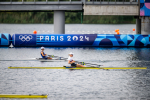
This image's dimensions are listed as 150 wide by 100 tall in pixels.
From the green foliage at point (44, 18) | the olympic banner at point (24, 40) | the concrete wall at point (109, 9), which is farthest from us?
the green foliage at point (44, 18)

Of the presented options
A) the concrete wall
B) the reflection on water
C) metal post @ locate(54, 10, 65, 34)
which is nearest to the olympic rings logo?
metal post @ locate(54, 10, 65, 34)

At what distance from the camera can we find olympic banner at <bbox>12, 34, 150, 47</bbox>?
46.7 metres

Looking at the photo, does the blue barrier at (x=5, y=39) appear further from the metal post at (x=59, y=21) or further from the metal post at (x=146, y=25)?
the metal post at (x=146, y=25)

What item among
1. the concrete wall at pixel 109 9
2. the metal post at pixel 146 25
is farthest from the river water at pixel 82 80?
the concrete wall at pixel 109 9

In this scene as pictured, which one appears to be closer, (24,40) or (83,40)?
(83,40)

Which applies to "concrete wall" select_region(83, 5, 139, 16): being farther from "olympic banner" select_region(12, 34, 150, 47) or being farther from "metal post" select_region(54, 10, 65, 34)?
"olympic banner" select_region(12, 34, 150, 47)

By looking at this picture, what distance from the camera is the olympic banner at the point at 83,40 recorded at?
153 ft

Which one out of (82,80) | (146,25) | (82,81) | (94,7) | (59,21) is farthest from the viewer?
(59,21)

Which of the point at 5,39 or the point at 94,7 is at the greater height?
the point at 94,7

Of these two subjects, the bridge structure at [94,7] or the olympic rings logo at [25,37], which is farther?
the bridge structure at [94,7]

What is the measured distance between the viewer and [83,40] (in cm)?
4694

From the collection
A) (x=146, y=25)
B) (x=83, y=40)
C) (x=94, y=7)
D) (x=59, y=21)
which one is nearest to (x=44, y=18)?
(x=59, y=21)

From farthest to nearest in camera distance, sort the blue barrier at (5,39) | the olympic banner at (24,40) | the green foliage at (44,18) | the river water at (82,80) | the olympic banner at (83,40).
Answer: the green foliage at (44,18) < the olympic banner at (24,40) < the olympic banner at (83,40) < the blue barrier at (5,39) < the river water at (82,80)

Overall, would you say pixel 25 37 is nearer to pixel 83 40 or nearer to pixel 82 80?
pixel 83 40
